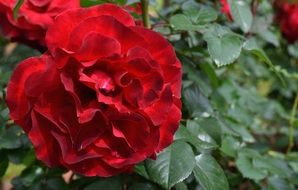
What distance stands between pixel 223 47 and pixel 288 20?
0.73 meters

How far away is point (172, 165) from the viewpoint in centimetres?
61

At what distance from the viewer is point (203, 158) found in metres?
0.68

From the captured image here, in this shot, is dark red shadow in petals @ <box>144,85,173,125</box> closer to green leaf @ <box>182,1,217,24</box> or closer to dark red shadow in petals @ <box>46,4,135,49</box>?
dark red shadow in petals @ <box>46,4,135,49</box>

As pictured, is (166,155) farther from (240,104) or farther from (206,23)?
(240,104)

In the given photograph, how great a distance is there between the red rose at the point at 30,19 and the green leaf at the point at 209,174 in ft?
0.89

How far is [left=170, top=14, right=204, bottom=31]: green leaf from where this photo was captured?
0.67 meters

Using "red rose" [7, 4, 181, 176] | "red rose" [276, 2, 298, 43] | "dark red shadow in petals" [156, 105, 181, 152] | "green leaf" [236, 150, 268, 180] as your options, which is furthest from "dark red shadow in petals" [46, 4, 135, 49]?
"red rose" [276, 2, 298, 43]

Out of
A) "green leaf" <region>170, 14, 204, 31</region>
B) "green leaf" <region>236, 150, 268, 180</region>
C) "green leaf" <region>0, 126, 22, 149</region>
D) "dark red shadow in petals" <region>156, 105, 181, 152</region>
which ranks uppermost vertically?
"green leaf" <region>170, 14, 204, 31</region>

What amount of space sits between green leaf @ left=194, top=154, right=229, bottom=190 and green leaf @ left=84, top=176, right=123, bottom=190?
0.10m

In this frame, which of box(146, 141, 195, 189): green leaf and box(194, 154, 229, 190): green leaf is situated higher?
box(146, 141, 195, 189): green leaf

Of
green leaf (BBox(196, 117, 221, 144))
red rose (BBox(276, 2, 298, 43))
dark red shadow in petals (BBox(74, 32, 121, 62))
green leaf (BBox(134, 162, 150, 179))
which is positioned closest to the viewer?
dark red shadow in petals (BBox(74, 32, 121, 62))

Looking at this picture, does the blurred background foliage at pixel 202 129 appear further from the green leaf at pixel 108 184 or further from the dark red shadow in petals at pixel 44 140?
the dark red shadow in petals at pixel 44 140

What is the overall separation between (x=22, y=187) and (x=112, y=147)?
1.17ft

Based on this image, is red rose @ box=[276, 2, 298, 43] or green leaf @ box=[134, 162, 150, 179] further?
red rose @ box=[276, 2, 298, 43]
